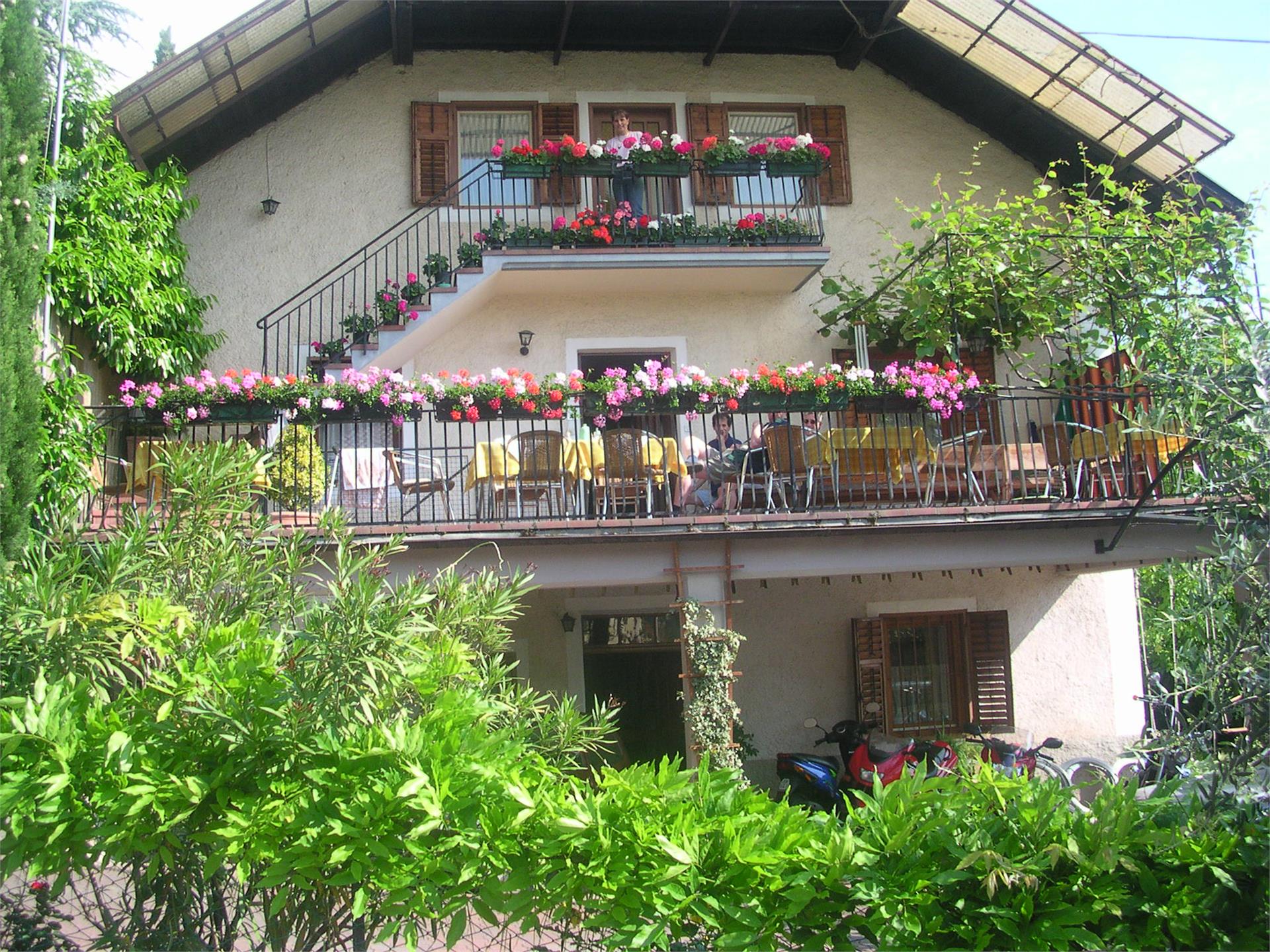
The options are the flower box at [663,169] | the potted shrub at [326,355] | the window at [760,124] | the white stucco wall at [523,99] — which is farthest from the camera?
the window at [760,124]

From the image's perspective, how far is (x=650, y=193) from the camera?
1202cm

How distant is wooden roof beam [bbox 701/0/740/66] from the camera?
1171cm

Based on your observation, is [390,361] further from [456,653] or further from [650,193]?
[456,653]

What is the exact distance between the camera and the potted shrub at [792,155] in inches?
449

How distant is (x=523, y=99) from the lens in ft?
40.7

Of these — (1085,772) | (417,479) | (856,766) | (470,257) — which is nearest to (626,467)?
(417,479)

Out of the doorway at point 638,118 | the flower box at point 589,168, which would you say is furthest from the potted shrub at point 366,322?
the doorway at point 638,118

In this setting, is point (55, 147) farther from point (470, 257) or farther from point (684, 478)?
point (684, 478)

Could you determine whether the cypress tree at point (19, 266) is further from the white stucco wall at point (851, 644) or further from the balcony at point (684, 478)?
the white stucco wall at point (851, 644)

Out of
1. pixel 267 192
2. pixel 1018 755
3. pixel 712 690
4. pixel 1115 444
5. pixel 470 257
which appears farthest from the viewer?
pixel 267 192

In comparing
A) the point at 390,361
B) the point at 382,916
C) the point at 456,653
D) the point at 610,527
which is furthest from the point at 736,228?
the point at 382,916

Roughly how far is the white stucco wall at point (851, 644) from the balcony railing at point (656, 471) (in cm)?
195

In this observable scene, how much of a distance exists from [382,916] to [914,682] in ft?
28.3

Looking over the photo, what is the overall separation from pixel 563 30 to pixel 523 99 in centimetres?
89
